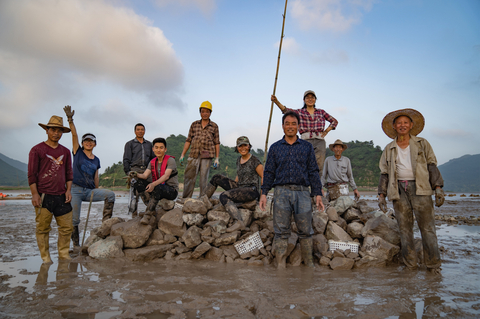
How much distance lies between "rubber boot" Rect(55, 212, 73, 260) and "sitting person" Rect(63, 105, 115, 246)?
0.75 metres

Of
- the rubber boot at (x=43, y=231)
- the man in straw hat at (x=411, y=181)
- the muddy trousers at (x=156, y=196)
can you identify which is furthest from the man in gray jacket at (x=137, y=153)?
the man in straw hat at (x=411, y=181)

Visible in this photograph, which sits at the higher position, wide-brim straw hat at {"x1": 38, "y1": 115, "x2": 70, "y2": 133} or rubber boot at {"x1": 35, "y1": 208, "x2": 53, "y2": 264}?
wide-brim straw hat at {"x1": 38, "y1": 115, "x2": 70, "y2": 133}

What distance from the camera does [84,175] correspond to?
5.67 meters

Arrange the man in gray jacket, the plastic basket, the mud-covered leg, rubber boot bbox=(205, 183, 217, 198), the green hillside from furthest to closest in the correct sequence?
1. the green hillside
2. the man in gray jacket
3. rubber boot bbox=(205, 183, 217, 198)
4. the plastic basket
5. the mud-covered leg

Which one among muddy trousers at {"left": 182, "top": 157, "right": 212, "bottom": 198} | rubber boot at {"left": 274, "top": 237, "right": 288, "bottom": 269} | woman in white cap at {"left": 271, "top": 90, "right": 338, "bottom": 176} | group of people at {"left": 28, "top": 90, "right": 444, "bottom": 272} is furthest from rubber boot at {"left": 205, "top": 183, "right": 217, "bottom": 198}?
woman in white cap at {"left": 271, "top": 90, "right": 338, "bottom": 176}

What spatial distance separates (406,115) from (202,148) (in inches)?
168

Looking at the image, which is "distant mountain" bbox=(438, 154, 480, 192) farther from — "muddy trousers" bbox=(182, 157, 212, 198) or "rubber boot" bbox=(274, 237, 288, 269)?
"rubber boot" bbox=(274, 237, 288, 269)

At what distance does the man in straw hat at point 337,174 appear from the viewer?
6594 millimetres

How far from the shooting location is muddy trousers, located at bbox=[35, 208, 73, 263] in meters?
4.57

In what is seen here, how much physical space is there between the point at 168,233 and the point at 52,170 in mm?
2432

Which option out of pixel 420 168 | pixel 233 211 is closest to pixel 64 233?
pixel 233 211

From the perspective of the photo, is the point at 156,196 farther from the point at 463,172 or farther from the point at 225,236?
the point at 463,172

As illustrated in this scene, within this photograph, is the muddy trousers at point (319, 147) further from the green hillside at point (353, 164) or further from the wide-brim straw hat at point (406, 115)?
the green hillside at point (353, 164)

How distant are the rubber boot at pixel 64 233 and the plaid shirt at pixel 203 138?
9.38ft
